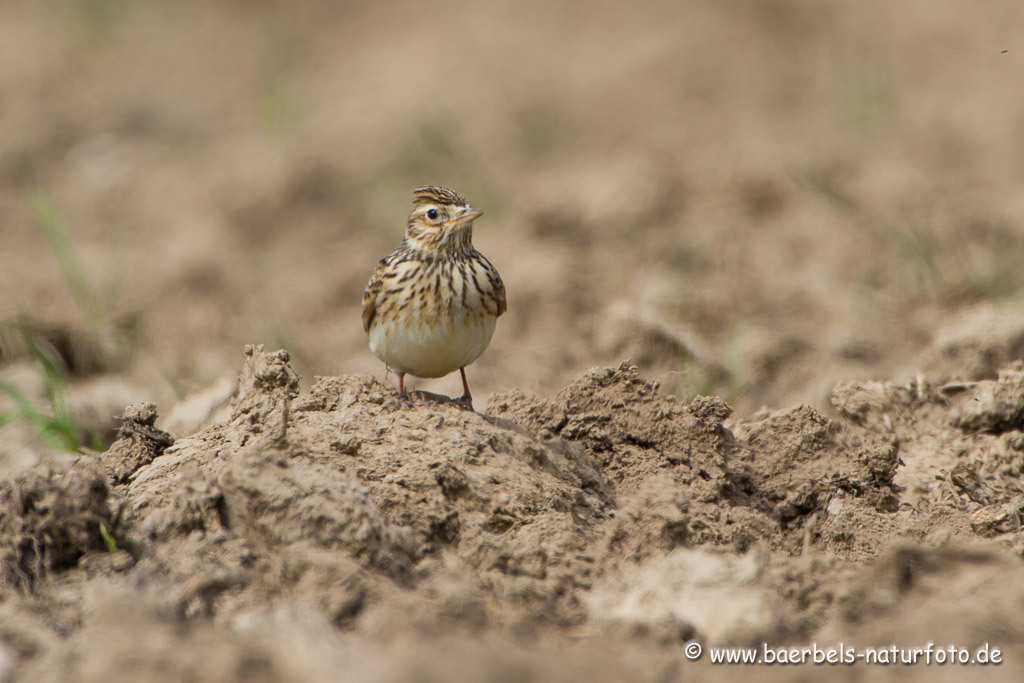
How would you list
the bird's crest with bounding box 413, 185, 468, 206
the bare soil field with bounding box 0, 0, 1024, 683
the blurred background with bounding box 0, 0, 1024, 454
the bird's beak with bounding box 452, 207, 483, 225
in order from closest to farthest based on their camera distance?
the bare soil field with bounding box 0, 0, 1024, 683 → the bird's beak with bounding box 452, 207, 483, 225 → the bird's crest with bounding box 413, 185, 468, 206 → the blurred background with bounding box 0, 0, 1024, 454

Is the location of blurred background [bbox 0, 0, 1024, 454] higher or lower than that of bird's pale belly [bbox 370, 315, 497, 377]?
higher

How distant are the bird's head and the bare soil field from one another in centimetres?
84

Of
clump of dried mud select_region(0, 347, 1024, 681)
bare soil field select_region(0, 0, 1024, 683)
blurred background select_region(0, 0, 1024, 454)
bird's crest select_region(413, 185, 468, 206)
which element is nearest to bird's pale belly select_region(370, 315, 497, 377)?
clump of dried mud select_region(0, 347, 1024, 681)

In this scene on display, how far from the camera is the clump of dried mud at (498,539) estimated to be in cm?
334

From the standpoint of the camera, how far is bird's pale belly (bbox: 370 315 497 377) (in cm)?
539

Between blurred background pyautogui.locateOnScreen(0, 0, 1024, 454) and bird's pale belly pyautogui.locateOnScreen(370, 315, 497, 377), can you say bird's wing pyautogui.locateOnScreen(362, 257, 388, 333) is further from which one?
blurred background pyautogui.locateOnScreen(0, 0, 1024, 454)

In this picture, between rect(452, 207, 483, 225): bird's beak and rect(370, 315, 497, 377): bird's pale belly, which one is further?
rect(452, 207, 483, 225): bird's beak

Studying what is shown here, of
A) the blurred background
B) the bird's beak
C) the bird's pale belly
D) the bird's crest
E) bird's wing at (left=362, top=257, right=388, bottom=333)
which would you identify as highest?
the blurred background

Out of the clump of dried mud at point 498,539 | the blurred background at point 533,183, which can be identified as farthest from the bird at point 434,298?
the blurred background at point 533,183

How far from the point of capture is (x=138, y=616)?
10.8 ft

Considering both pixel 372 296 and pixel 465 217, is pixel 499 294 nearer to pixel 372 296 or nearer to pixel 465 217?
pixel 465 217

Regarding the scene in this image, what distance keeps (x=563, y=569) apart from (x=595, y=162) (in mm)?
8646

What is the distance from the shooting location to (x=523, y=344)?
28.6 ft

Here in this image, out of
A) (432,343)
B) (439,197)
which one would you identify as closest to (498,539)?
(432,343)
